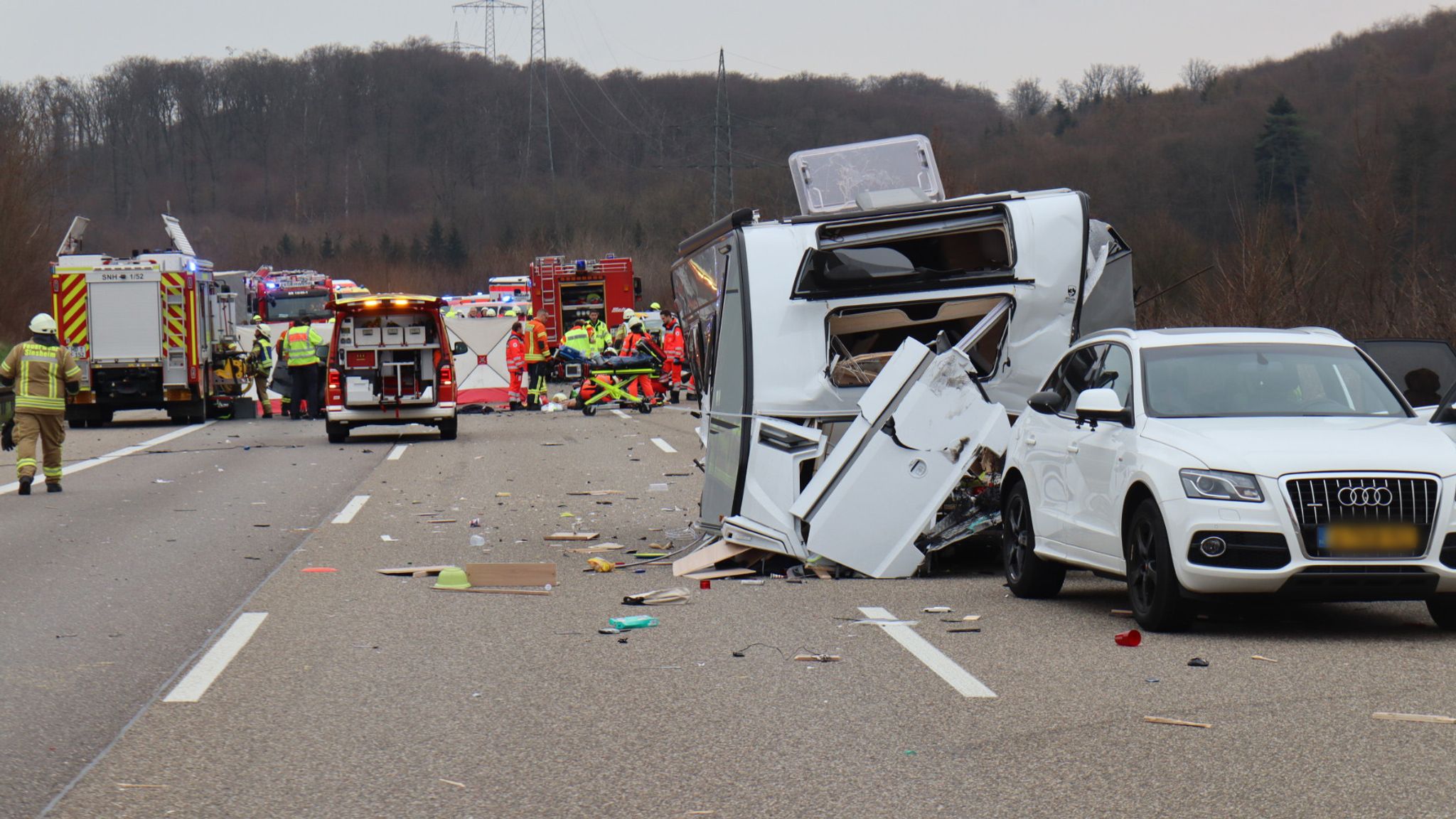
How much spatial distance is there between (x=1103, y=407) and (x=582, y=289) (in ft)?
132

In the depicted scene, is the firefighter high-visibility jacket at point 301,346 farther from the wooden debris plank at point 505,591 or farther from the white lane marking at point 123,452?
the wooden debris plank at point 505,591

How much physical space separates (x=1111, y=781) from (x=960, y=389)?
5.44 meters

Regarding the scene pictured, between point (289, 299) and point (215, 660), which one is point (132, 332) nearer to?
point (289, 299)

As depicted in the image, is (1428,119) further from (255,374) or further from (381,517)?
(381,517)

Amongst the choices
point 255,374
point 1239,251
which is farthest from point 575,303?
point 1239,251

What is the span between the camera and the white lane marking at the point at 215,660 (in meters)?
6.98

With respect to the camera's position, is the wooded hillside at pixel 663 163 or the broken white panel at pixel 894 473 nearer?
the broken white panel at pixel 894 473

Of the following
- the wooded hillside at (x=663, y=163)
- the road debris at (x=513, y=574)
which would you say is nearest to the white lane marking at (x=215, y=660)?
the road debris at (x=513, y=574)

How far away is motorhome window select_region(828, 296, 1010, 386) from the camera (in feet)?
39.0

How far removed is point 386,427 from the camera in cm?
2986

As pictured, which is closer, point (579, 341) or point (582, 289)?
point (579, 341)

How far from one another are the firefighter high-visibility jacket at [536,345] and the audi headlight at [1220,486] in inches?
1037

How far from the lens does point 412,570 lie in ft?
36.3

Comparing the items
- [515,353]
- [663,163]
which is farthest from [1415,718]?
[663,163]
